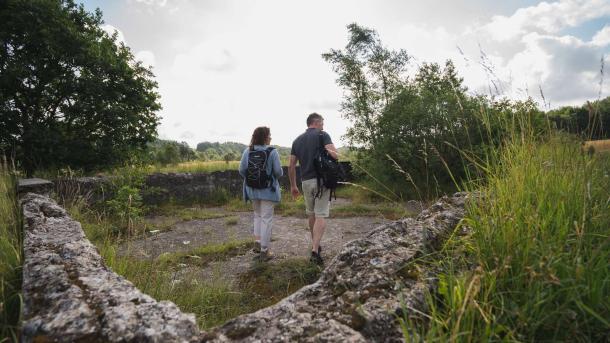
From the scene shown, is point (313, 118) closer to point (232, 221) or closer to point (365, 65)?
point (232, 221)

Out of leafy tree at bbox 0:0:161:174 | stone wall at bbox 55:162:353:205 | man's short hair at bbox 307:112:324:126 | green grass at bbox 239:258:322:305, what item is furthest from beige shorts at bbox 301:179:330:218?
leafy tree at bbox 0:0:161:174

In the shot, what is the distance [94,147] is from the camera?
42.5ft

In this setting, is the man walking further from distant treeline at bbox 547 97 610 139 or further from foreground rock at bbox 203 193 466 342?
foreground rock at bbox 203 193 466 342

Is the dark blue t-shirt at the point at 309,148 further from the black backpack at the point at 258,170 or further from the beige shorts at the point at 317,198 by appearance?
the black backpack at the point at 258,170

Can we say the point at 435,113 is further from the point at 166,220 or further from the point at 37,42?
the point at 37,42

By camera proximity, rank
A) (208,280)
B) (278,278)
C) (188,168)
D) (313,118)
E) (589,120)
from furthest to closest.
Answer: (188,168)
(313,118)
(278,278)
(208,280)
(589,120)

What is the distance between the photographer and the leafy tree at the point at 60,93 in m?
11.8

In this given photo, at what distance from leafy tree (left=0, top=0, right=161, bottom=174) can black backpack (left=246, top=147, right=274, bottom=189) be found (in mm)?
10125

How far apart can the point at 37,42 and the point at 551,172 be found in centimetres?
1606

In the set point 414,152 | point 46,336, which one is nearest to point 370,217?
point 414,152

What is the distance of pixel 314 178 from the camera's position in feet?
17.0

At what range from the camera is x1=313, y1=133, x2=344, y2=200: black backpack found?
16.5ft

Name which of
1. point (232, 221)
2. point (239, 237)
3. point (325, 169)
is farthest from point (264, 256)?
point (232, 221)

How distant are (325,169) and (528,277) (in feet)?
12.1
